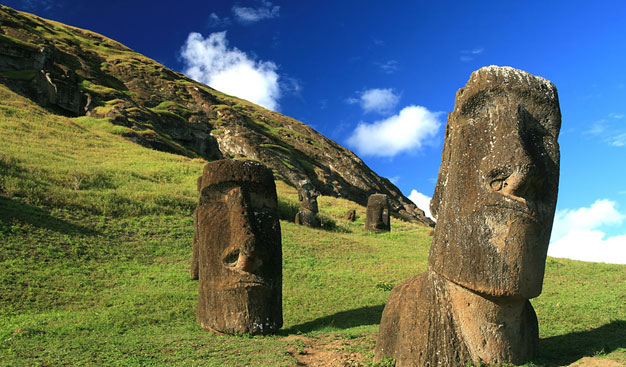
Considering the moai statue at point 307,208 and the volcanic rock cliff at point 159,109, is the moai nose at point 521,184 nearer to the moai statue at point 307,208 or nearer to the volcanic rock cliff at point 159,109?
the moai statue at point 307,208

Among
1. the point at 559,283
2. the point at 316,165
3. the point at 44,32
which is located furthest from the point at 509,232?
the point at 44,32

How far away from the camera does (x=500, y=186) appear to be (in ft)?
19.6

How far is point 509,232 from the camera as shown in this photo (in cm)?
580

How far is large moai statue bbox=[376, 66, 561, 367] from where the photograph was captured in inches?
229

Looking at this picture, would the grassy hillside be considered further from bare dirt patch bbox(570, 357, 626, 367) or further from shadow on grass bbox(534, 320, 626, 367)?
bare dirt patch bbox(570, 357, 626, 367)

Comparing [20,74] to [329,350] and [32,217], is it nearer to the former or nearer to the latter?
[32,217]

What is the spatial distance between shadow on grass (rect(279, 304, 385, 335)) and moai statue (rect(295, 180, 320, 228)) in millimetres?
14633

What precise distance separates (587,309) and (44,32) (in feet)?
293

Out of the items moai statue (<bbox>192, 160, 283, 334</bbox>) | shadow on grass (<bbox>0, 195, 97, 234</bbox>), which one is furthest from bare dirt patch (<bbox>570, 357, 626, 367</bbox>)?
shadow on grass (<bbox>0, 195, 97, 234</bbox>)

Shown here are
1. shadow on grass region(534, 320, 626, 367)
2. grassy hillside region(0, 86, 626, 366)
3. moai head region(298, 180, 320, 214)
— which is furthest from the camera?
moai head region(298, 180, 320, 214)

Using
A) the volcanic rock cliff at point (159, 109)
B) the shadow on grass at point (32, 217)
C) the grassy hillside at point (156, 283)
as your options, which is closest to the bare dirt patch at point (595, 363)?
the grassy hillside at point (156, 283)

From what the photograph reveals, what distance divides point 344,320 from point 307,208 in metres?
17.2

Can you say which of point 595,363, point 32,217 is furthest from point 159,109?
point 595,363

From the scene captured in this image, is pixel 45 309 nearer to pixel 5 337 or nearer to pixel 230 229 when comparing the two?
pixel 5 337
